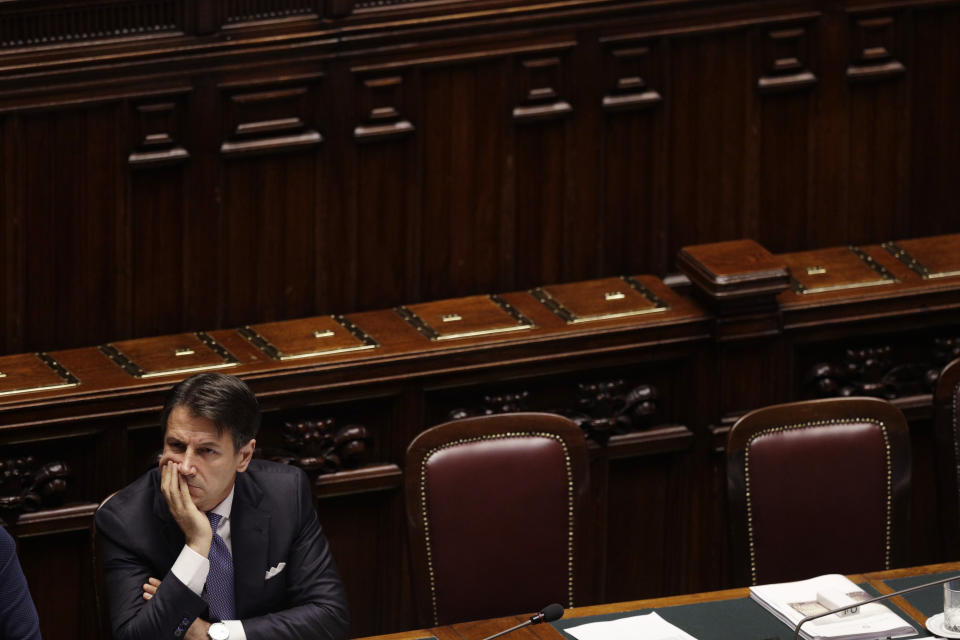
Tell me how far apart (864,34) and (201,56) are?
78.1 inches

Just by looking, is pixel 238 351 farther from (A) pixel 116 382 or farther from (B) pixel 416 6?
(B) pixel 416 6

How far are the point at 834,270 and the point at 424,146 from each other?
1197 mm

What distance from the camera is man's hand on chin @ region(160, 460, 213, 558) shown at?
4.28m

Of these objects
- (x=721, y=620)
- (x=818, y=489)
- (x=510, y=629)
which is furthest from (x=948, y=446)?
(x=510, y=629)

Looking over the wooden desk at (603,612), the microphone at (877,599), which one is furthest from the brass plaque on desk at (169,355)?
the microphone at (877,599)

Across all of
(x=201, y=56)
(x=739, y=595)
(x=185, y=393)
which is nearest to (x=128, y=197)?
(x=201, y=56)

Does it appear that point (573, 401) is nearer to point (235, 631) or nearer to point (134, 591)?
Answer: point (235, 631)

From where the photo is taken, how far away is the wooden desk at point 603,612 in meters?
4.25

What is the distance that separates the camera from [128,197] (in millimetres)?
5418

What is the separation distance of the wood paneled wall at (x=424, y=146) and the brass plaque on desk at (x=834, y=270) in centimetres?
23

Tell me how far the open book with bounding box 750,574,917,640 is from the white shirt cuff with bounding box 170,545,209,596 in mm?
1142

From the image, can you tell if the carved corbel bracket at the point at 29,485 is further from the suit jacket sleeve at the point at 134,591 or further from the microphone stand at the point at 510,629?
the microphone stand at the point at 510,629

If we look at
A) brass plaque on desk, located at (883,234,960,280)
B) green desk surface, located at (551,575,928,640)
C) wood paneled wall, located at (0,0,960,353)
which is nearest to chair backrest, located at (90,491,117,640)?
green desk surface, located at (551,575,928,640)

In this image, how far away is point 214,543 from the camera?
440 centimetres
